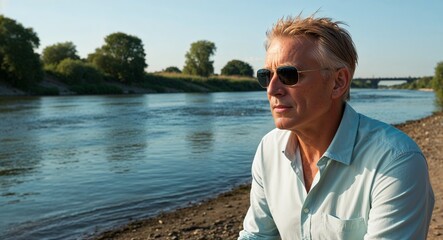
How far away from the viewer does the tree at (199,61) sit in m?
120

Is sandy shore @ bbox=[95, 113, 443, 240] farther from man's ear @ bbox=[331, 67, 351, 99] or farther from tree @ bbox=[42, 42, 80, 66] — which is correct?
tree @ bbox=[42, 42, 80, 66]

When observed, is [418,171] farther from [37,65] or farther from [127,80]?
[127,80]

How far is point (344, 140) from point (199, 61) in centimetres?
11996

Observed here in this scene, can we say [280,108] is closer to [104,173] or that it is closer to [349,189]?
[349,189]

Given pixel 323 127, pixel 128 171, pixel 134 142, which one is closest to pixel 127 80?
pixel 134 142

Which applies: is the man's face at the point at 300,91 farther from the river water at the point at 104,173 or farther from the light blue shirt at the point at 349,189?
the river water at the point at 104,173

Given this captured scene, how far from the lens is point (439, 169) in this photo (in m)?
10.2

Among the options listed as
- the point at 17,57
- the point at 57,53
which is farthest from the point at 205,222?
the point at 57,53

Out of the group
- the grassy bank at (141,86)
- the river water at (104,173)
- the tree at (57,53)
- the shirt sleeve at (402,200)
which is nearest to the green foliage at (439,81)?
the grassy bank at (141,86)

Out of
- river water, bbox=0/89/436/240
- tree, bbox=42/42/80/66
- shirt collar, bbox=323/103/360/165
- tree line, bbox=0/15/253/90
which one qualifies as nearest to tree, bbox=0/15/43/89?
tree line, bbox=0/15/253/90

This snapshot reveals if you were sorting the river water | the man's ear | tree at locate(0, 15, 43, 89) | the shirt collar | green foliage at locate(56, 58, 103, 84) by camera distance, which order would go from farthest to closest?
green foliage at locate(56, 58, 103, 84)
tree at locate(0, 15, 43, 89)
the river water
the man's ear
the shirt collar

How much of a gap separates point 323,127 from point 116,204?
24.9ft

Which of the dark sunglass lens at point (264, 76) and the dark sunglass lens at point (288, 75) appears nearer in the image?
the dark sunglass lens at point (288, 75)

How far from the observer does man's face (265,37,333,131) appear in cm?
204
